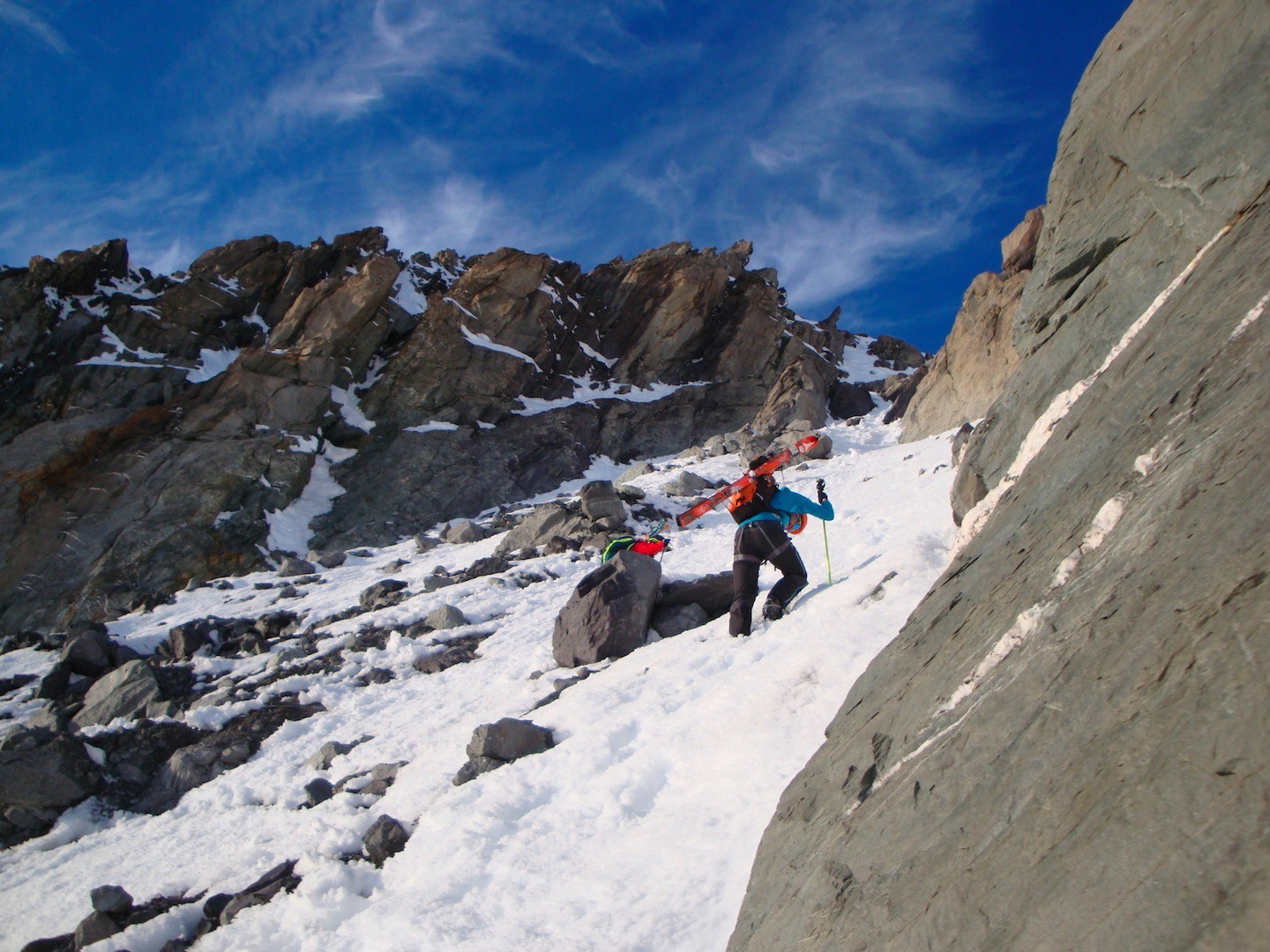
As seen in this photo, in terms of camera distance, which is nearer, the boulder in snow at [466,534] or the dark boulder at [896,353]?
the boulder in snow at [466,534]

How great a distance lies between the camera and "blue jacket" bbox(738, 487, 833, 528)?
27.2ft

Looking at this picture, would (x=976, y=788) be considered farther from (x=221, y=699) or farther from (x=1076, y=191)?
(x=221, y=699)

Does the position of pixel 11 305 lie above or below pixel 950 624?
above

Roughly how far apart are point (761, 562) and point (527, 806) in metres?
3.71

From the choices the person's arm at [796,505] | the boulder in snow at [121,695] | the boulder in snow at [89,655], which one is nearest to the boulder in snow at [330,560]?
the boulder in snow at [89,655]

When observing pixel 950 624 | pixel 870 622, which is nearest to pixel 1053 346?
pixel 870 622

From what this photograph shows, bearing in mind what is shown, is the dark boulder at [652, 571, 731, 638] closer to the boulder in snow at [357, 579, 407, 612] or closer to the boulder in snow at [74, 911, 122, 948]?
the boulder in snow at [74, 911, 122, 948]

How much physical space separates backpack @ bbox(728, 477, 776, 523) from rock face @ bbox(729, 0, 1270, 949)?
294 centimetres

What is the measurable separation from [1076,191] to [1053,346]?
73.7 inches

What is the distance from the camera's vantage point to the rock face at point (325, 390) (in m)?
28.8

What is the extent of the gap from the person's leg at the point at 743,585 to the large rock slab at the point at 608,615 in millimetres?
1484

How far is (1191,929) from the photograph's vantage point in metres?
1.42

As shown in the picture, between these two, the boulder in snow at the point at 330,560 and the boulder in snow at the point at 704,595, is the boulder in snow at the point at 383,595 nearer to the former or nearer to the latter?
the boulder in snow at the point at 330,560

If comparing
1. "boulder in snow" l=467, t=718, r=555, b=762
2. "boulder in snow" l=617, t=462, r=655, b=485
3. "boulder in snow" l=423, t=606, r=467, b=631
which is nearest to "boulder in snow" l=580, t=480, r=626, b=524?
"boulder in snow" l=423, t=606, r=467, b=631
